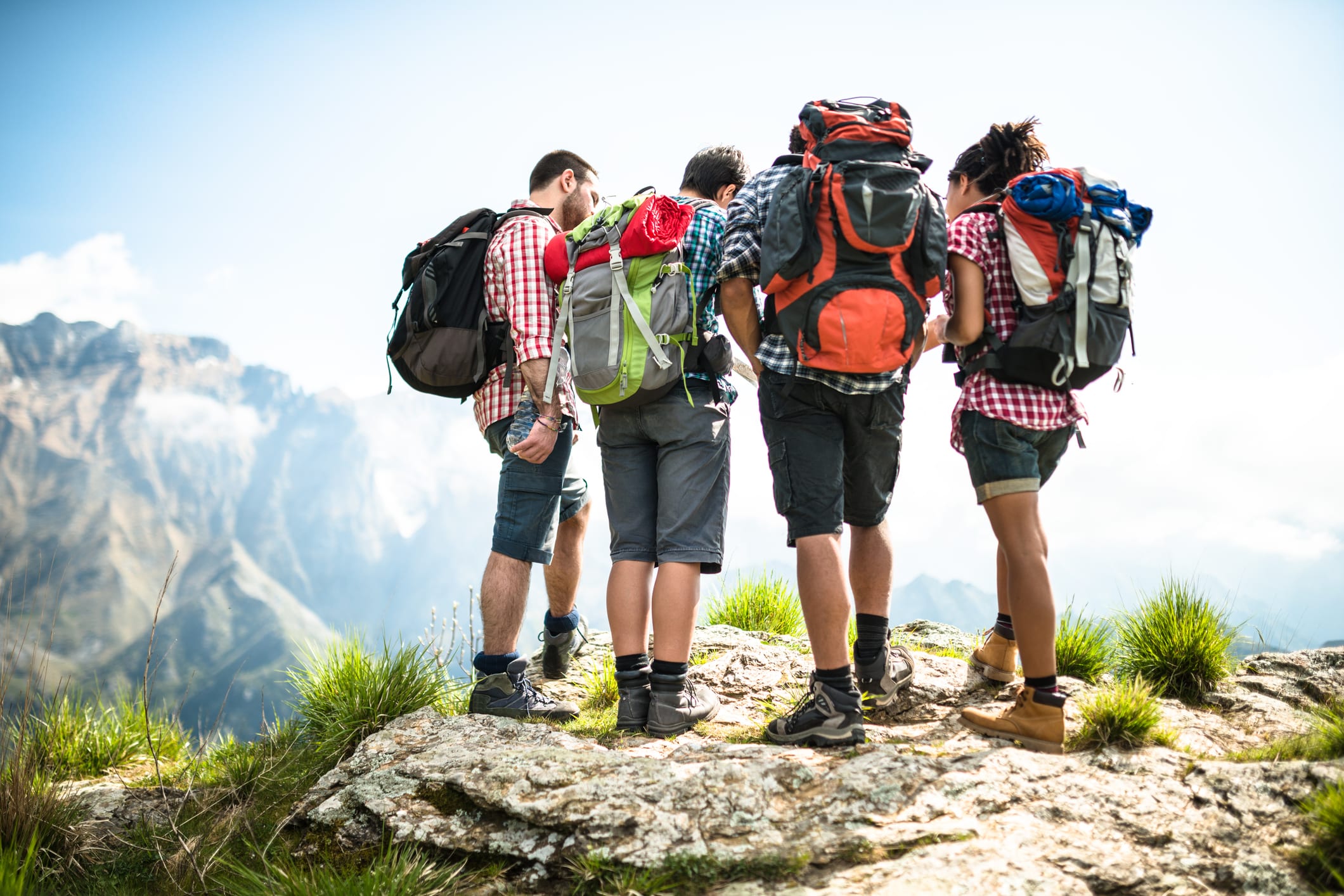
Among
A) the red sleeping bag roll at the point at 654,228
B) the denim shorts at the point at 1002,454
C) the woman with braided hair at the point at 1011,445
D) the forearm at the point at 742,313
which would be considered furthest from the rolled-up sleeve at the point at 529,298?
the denim shorts at the point at 1002,454

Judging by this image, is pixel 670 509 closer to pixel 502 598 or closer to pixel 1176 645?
pixel 502 598

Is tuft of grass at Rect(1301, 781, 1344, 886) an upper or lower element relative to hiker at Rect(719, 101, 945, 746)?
lower

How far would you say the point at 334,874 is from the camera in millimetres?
2635

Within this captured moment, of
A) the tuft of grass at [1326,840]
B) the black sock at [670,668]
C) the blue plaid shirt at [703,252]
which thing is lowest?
the black sock at [670,668]

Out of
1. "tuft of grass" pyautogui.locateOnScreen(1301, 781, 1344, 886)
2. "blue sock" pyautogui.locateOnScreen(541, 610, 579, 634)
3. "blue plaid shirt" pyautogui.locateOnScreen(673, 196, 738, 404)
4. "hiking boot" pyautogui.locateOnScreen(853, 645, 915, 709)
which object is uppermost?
"blue plaid shirt" pyautogui.locateOnScreen(673, 196, 738, 404)

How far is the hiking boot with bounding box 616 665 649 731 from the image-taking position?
12.0 ft

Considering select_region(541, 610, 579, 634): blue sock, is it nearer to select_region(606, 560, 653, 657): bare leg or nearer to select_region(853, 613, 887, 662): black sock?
select_region(606, 560, 653, 657): bare leg

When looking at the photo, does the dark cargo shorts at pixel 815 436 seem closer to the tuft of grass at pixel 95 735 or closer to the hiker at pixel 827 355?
the hiker at pixel 827 355

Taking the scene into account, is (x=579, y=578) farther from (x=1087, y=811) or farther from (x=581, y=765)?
(x=1087, y=811)

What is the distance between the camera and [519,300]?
387cm

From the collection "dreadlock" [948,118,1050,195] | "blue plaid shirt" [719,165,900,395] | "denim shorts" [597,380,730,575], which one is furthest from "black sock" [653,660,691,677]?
"dreadlock" [948,118,1050,195]

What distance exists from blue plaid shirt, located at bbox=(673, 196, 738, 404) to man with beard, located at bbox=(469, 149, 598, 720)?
824 millimetres

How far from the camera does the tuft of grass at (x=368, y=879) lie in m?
2.51

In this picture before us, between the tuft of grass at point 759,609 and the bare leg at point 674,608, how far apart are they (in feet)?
10.4
